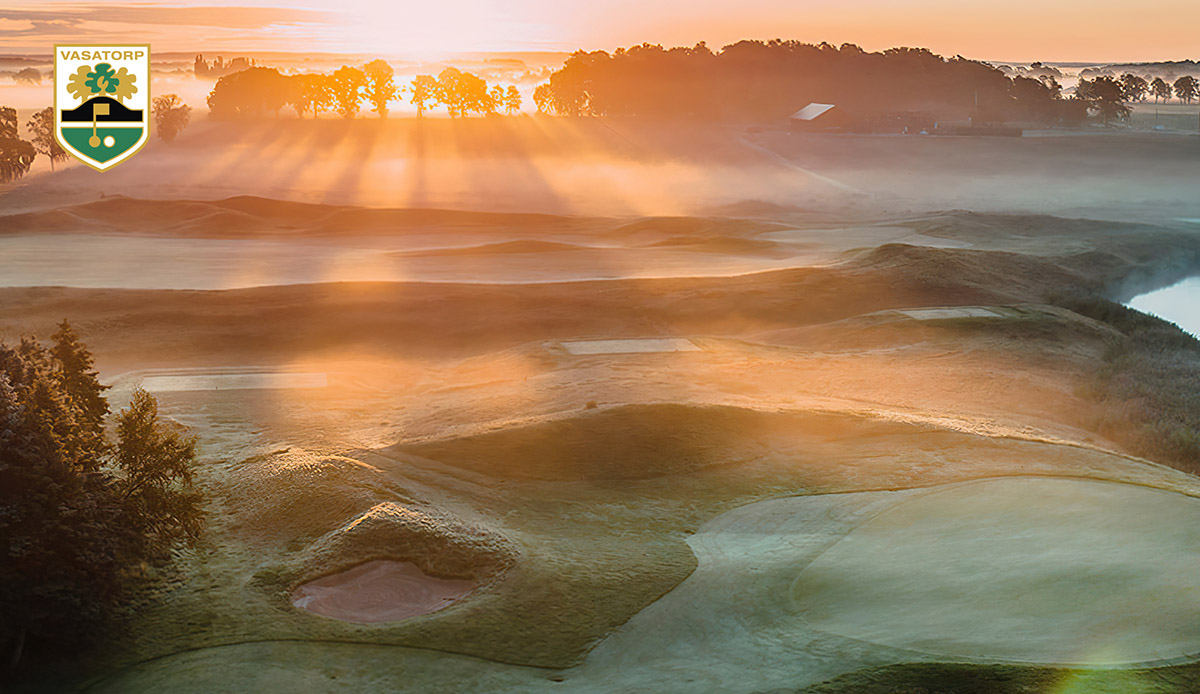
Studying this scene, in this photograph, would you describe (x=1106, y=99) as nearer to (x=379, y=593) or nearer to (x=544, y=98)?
(x=544, y=98)

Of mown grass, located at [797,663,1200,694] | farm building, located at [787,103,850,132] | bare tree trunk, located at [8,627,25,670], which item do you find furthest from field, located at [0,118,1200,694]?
farm building, located at [787,103,850,132]


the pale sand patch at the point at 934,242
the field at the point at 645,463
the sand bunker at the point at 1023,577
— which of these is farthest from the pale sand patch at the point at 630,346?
the pale sand patch at the point at 934,242

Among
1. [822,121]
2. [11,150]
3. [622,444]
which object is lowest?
[622,444]

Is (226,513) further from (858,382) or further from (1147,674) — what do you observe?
(858,382)

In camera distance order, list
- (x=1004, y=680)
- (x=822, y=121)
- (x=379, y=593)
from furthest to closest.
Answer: (x=822, y=121) → (x=379, y=593) → (x=1004, y=680)

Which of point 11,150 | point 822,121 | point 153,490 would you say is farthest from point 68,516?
point 822,121

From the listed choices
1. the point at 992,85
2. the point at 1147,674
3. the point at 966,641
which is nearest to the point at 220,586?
the point at 966,641

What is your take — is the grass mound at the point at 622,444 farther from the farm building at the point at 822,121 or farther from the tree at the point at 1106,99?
the tree at the point at 1106,99

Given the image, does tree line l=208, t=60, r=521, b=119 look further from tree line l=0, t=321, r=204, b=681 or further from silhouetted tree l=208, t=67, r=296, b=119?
tree line l=0, t=321, r=204, b=681
